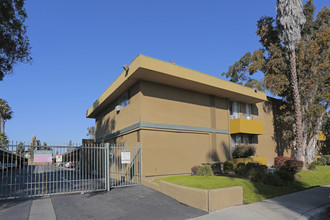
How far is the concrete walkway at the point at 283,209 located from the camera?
7680mm

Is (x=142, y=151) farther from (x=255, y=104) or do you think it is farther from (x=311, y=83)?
(x=311, y=83)

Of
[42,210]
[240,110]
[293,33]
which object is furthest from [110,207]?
[293,33]

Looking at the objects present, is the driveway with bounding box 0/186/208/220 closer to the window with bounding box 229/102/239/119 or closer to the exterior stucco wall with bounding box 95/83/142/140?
the exterior stucco wall with bounding box 95/83/142/140

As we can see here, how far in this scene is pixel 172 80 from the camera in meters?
14.6

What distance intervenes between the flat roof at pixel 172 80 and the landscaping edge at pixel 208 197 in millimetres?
6594

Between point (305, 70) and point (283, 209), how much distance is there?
58.9ft

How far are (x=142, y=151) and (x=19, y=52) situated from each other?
331 inches

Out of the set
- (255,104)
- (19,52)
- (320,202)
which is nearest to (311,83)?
(255,104)

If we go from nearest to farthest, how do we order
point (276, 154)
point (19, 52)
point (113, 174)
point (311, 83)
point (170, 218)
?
point (170, 218) → point (19, 52) → point (113, 174) → point (311, 83) → point (276, 154)

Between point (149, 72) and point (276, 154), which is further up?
point (149, 72)

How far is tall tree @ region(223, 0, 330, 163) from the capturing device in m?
21.1

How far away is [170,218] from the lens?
7.48 m

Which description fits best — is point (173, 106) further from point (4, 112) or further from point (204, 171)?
point (4, 112)

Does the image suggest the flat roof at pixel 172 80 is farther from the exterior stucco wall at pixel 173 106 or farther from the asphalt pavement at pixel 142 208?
the asphalt pavement at pixel 142 208
